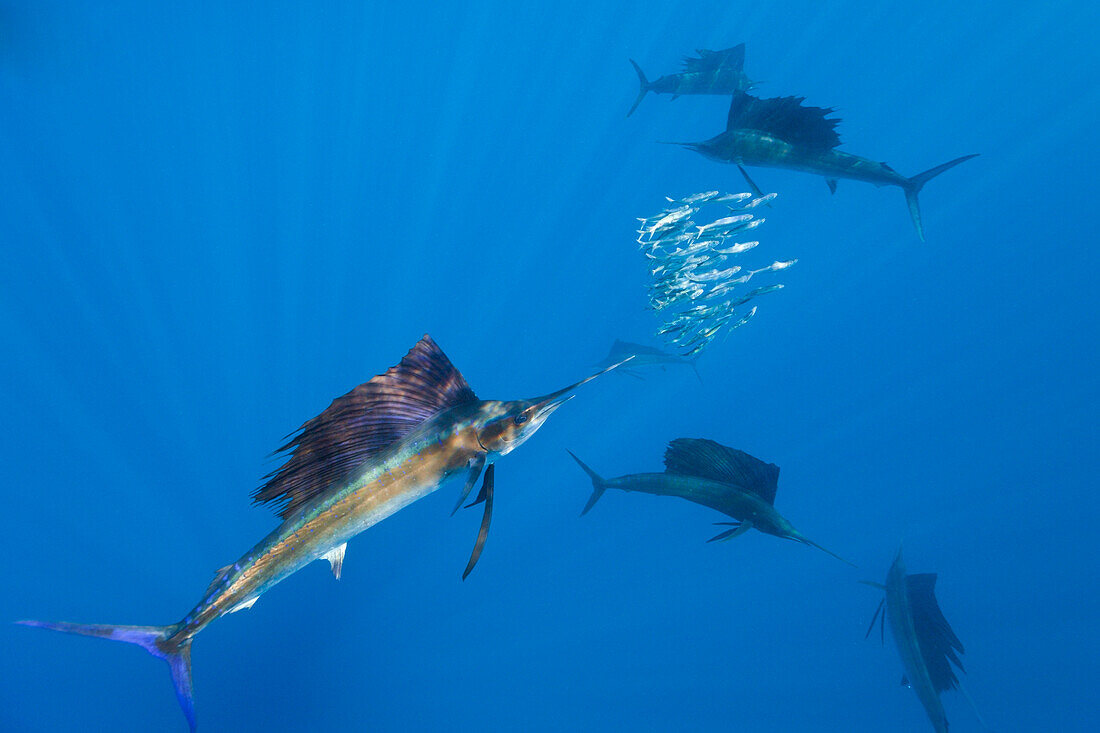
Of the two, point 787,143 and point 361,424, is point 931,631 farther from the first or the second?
point 361,424

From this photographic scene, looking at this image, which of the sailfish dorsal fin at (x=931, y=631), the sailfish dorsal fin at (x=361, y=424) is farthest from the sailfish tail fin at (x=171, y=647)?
the sailfish dorsal fin at (x=931, y=631)

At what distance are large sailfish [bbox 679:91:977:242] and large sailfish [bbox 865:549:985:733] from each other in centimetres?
305

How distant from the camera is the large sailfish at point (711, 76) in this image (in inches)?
214

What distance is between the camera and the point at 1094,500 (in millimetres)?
17125

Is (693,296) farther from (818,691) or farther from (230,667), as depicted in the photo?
(818,691)

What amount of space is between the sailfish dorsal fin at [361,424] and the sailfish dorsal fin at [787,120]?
3.23 m

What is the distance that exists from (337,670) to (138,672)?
325 centimetres

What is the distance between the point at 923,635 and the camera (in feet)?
14.4

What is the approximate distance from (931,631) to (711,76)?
5707mm

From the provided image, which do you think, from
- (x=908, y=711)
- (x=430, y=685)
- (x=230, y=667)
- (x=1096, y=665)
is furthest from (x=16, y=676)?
(x=1096, y=665)

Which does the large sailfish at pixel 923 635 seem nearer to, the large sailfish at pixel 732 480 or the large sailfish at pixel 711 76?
the large sailfish at pixel 732 480

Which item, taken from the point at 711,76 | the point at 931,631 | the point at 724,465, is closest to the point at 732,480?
the point at 724,465

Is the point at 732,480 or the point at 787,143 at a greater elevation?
the point at 787,143

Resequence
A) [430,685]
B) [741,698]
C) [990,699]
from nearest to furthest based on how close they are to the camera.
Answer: [430,685], [741,698], [990,699]
